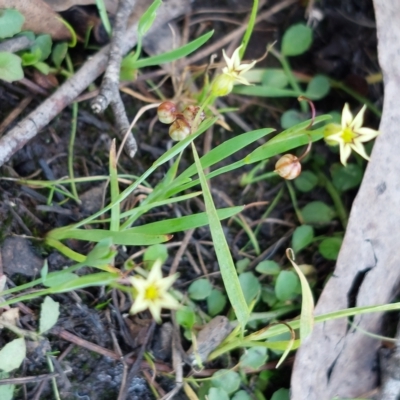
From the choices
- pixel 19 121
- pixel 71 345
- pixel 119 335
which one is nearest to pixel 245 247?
pixel 119 335

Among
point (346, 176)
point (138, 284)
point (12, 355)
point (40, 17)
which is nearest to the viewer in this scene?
point (138, 284)

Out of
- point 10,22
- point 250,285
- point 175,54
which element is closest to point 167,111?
point 175,54

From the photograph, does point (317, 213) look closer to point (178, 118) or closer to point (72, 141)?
point (178, 118)

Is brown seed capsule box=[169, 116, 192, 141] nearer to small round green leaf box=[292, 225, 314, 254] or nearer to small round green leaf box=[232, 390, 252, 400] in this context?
small round green leaf box=[292, 225, 314, 254]

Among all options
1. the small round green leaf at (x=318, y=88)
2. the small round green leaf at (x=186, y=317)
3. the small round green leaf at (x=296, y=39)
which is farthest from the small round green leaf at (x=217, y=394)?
the small round green leaf at (x=296, y=39)

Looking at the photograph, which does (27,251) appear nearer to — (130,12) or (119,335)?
(119,335)

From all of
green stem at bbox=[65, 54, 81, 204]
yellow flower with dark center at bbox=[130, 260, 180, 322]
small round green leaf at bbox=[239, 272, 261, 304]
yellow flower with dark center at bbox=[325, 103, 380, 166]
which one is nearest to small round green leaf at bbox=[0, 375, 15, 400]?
yellow flower with dark center at bbox=[130, 260, 180, 322]
